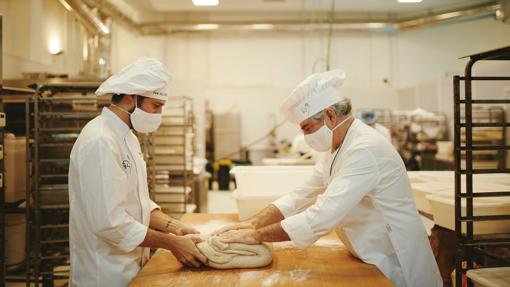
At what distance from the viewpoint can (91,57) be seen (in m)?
5.32

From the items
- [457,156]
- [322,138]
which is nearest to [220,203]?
[322,138]

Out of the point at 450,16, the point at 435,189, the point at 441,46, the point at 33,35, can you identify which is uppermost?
the point at 450,16

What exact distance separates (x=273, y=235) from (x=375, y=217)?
41 centimetres

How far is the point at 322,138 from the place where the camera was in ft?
5.18

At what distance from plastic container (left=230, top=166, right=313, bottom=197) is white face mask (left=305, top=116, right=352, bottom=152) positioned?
0.51 metres

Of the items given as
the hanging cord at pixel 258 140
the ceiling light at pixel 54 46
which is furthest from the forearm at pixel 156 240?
the hanging cord at pixel 258 140

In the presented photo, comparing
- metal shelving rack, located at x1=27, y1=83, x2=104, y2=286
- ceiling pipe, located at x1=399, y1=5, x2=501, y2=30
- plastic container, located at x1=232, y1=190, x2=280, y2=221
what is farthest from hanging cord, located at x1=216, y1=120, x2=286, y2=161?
plastic container, located at x1=232, y1=190, x2=280, y2=221

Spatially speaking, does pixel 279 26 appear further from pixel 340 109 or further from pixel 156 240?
pixel 156 240

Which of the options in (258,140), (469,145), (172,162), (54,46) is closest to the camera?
(469,145)

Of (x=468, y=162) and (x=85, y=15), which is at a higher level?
(x=85, y=15)

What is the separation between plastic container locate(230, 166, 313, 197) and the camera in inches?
80.4

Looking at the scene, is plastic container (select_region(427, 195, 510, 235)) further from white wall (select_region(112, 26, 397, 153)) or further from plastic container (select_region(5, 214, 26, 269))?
white wall (select_region(112, 26, 397, 153))

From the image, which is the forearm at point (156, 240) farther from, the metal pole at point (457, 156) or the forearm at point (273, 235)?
the metal pole at point (457, 156)

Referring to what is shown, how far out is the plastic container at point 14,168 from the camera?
2646 mm
